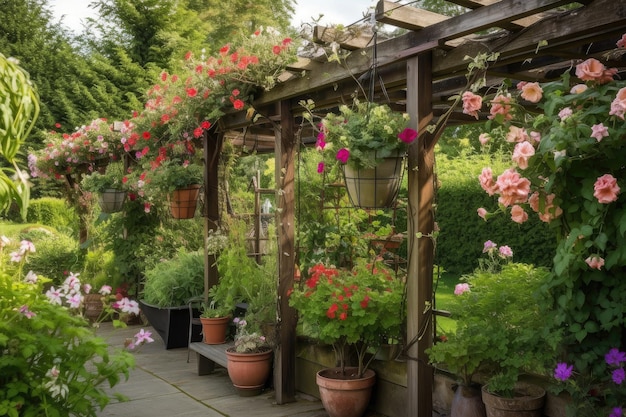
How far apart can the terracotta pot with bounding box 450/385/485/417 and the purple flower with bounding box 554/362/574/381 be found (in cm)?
70

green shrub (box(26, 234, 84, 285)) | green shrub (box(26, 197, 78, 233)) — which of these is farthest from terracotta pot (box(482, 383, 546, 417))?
green shrub (box(26, 197, 78, 233))

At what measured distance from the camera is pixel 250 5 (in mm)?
19953

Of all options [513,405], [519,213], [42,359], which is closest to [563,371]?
[513,405]

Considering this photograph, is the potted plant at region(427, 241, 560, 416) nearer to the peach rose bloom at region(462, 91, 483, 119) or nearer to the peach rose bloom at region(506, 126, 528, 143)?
the peach rose bloom at region(506, 126, 528, 143)

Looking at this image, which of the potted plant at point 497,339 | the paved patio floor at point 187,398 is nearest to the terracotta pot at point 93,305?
the paved patio floor at point 187,398

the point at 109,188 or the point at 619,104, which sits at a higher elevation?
the point at 109,188

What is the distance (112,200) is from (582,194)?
6177mm

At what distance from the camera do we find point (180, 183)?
602 centimetres

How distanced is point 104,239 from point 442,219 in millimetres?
4890

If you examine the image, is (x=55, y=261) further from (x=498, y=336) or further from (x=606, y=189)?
(x=606, y=189)

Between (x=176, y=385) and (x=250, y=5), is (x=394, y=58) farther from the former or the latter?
(x=250, y=5)

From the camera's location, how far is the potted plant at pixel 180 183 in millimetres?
6023

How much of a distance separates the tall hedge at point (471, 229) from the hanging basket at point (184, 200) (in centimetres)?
389

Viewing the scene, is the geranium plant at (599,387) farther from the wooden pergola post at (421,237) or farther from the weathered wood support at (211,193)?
the weathered wood support at (211,193)
